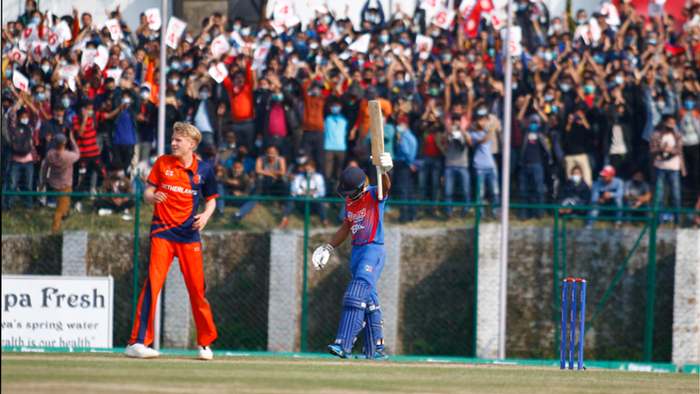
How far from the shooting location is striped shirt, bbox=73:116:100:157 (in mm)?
15102

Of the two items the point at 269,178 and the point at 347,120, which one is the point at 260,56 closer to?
the point at 347,120

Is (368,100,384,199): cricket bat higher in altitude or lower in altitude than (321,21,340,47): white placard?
lower

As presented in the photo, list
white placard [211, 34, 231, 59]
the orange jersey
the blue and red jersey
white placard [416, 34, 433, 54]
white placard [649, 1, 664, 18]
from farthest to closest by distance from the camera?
1. white placard [649, 1, 664, 18]
2. white placard [416, 34, 433, 54]
3. white placard [211, 34, 231, 59]
4. the blue and red jersey
5. the orange jersey

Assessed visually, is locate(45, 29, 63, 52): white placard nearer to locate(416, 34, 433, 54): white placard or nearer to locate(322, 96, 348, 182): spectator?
locate(322, 96, 348, 182): spectator

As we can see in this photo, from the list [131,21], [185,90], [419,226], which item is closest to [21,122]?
[185,90]

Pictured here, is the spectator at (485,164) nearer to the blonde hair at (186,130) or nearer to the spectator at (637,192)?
the spectator at (637,192)

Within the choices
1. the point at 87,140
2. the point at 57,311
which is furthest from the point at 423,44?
the point at 57,311

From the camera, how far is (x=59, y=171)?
14781mm

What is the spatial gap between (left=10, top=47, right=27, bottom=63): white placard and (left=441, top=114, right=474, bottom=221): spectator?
7500 mm

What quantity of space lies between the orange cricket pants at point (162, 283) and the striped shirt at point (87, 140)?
7458 millimetres

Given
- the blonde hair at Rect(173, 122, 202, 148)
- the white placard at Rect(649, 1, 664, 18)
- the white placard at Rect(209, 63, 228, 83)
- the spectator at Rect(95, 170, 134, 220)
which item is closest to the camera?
the blonde hair at Rect(173, 122, 202, 148)

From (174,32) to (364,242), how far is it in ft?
33.1

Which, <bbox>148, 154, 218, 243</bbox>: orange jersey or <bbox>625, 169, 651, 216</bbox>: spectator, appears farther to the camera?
<bbox>625, 169, 651, 216</bbox>: spectator

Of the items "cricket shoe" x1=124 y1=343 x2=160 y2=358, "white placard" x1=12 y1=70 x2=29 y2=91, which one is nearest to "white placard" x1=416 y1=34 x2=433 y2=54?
"white placard" x1=12 y1=70 x2=29 y2=91
